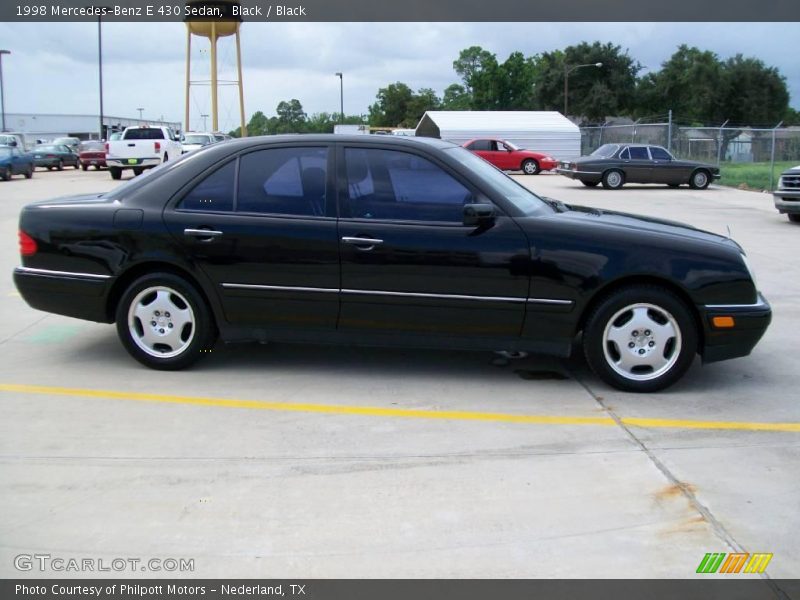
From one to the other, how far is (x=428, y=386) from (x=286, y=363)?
115cm

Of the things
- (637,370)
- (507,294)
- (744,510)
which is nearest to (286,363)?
(507,294)

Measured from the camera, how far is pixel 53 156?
127 feet

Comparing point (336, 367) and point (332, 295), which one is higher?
point (332, 295)

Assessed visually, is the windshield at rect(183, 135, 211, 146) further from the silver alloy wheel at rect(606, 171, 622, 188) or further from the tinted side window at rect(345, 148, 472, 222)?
the tinted side window at rect(345, 148, 472, 222)

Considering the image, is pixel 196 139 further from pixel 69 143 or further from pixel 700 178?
pixel 700 178

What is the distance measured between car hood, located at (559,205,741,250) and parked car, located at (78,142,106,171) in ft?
117

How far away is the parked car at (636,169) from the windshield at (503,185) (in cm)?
2080

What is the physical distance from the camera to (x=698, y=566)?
10.8ft

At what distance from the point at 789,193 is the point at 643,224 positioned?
11.0m

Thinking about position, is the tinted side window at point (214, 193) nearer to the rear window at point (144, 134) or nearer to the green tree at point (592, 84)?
the rear window at point (144, 134)

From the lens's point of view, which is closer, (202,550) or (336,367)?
(202,550)
